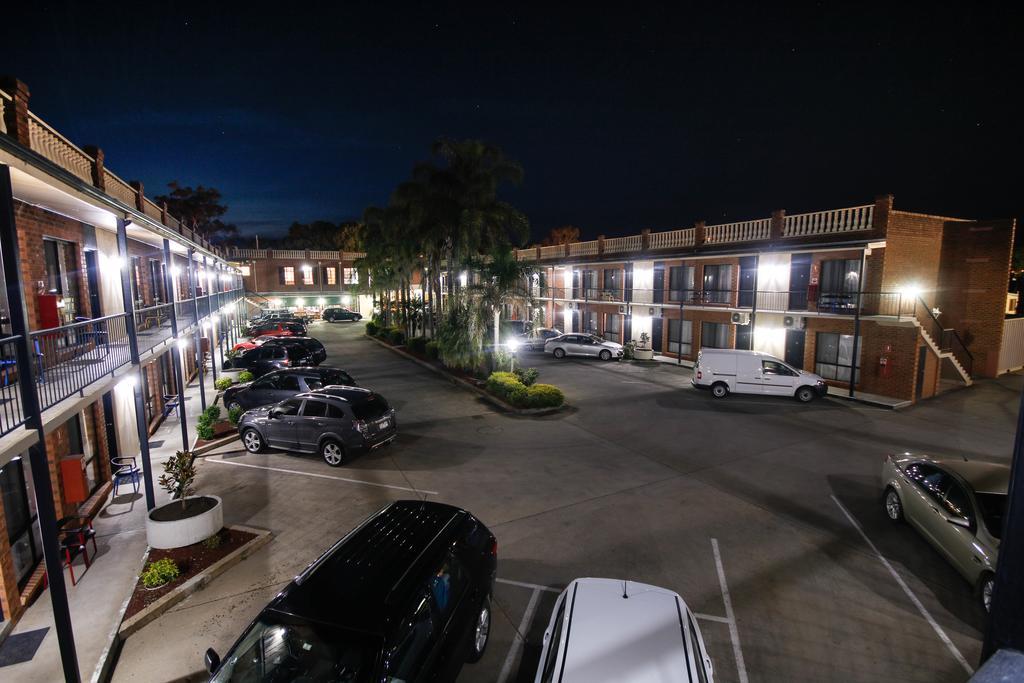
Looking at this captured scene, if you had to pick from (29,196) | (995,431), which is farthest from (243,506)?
(995,431)

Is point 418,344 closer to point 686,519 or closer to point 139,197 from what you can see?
point 139,197

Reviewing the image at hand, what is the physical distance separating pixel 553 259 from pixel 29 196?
117 ft

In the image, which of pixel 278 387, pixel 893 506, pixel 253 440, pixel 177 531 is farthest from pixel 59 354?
pixel 893 506

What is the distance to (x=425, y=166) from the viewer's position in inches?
1094

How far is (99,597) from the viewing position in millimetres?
7664

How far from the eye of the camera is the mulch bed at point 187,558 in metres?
7.51

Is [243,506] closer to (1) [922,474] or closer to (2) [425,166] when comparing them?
(1) [922,474]

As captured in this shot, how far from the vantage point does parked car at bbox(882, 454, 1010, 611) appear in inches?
292

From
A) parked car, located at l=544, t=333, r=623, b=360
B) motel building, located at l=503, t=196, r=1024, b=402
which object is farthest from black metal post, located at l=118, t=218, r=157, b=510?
parked car, located at l=544, t=333, r=623, b=360

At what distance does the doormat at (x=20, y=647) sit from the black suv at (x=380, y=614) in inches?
138

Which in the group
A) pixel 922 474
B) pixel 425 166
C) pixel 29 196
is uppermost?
pixel 425 166

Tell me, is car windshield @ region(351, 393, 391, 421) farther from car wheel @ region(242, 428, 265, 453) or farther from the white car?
the white car

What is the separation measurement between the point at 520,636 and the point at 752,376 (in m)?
16.1

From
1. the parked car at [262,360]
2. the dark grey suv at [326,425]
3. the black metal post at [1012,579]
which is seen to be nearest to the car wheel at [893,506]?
the black metal post at [1012,579]
